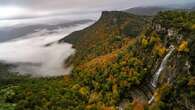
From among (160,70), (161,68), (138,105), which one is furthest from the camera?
(160,70)

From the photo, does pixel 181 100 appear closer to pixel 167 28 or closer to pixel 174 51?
pixel 174 51

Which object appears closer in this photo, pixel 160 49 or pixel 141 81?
pixel 160 49

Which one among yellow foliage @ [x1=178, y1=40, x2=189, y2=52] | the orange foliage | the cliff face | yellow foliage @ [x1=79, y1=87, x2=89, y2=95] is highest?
yellow foliage @ [x1=178, y1=40, x2=189, y2=52]

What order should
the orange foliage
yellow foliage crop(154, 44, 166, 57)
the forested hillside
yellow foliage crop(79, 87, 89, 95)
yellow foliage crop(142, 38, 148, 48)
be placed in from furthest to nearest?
yellow foliage crop(79, 87, 89, 95) < yellow foliage crop(142, 38, 148, 48) < yellow foliage crop(154, 44, 166, 57) < the orange foliage < the forested hillside

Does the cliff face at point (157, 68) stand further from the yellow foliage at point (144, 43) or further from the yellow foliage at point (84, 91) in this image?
the yellow foliage at point (84, 91)

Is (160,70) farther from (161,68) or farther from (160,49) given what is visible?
(160,49)

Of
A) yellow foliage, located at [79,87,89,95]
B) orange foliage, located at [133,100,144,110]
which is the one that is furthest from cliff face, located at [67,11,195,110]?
yellow foliage, located at [79,87,89,95]

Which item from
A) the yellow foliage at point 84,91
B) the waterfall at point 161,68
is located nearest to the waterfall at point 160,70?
the waterfall at point 161,68

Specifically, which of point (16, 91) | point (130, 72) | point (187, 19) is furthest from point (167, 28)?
point (16, 91)

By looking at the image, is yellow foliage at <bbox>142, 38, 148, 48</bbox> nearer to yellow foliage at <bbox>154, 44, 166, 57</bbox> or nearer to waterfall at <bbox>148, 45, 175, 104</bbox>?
yellow foliage at <bbox>154, 44, 166, 57</bbox>

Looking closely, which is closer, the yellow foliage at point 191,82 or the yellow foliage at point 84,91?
the yellow foliage at point 191,82

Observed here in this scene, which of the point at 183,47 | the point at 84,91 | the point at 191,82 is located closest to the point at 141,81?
the point at 183,47
